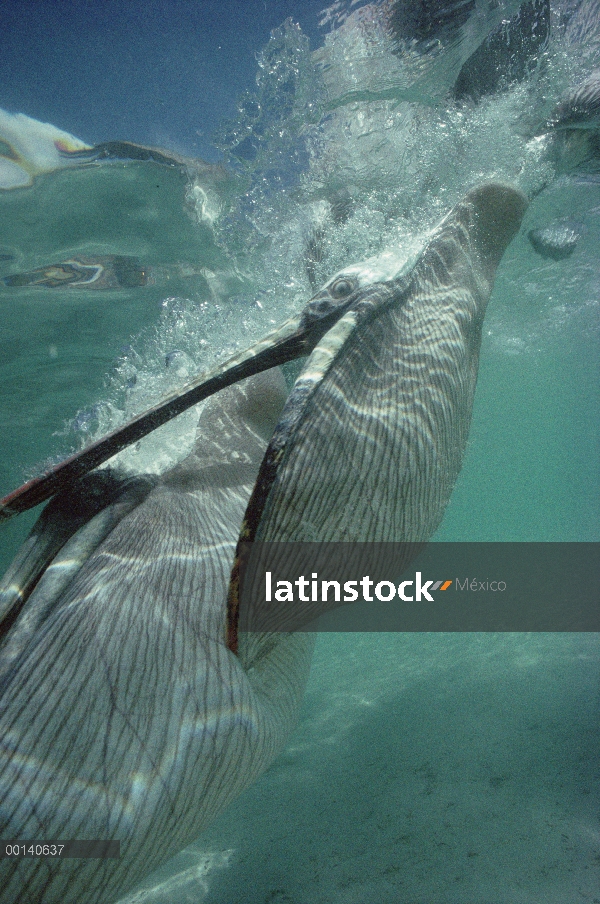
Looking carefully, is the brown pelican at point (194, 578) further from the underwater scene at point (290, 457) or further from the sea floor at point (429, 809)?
the sea floor at point (429, 809)

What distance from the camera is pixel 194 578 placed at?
145cm

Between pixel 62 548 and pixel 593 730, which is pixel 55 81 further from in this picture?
pixel 593 730

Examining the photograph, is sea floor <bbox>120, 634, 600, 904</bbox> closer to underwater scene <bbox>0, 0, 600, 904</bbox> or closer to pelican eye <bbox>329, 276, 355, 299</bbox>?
underwater scene <bbox>0, 0, 600, 904</bbox>

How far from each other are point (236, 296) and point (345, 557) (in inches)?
371

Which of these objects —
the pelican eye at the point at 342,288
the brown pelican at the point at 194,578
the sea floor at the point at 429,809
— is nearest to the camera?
the brown pelican at the point at 194,578

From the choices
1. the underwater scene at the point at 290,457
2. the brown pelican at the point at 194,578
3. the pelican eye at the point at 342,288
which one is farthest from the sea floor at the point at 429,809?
the pelican eye at the point at 342,288

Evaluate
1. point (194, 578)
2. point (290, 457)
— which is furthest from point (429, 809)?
point (290, 457)

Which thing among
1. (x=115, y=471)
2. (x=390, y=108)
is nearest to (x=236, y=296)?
(x=390, y=108)

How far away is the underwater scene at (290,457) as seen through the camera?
1208mm

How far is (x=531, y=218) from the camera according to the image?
388 inches

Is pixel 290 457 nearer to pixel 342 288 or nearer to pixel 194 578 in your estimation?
pixel 194 578

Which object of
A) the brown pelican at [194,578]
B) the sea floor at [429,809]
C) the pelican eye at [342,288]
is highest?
the pelican eye at [342,288]

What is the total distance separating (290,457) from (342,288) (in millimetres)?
838

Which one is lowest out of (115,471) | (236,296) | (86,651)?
(86,651)
